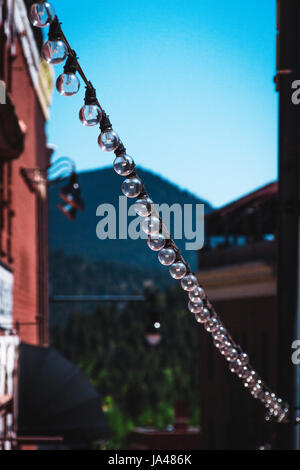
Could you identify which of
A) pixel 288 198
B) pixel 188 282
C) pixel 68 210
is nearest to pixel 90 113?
pixel 188 282

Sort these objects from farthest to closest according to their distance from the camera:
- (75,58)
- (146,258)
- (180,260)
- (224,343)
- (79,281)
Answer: (146,258), (79,281), (224,343), (180,260), (75,58)

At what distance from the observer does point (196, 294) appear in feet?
19.0

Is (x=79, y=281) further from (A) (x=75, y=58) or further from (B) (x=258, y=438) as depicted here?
(A) (x=75, y=58)

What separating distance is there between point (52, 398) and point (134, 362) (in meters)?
52.7

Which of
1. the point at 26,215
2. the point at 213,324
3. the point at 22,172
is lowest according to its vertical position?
the point at 213,324

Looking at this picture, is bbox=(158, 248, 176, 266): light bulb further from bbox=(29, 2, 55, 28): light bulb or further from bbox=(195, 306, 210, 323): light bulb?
bbox=(29, 2, 55, 28): light bulb

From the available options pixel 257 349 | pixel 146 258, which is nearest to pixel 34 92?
pixel 257 349

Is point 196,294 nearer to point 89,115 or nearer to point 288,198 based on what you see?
point 288,198

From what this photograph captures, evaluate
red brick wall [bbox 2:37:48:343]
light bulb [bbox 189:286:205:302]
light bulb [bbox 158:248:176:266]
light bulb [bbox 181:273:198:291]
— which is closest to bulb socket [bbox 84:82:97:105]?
light bulb [bbox 158:248:176:266]

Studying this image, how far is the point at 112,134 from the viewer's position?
4090 mm

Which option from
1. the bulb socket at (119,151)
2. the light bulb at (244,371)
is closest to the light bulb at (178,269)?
the bulb socket at (119,151)

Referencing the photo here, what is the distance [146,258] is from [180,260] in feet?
467

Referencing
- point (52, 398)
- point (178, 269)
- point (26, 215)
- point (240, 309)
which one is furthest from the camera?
point (240, 309)

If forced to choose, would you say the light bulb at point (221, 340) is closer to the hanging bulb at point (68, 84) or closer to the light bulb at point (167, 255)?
the light bulb at point (167, 255)
